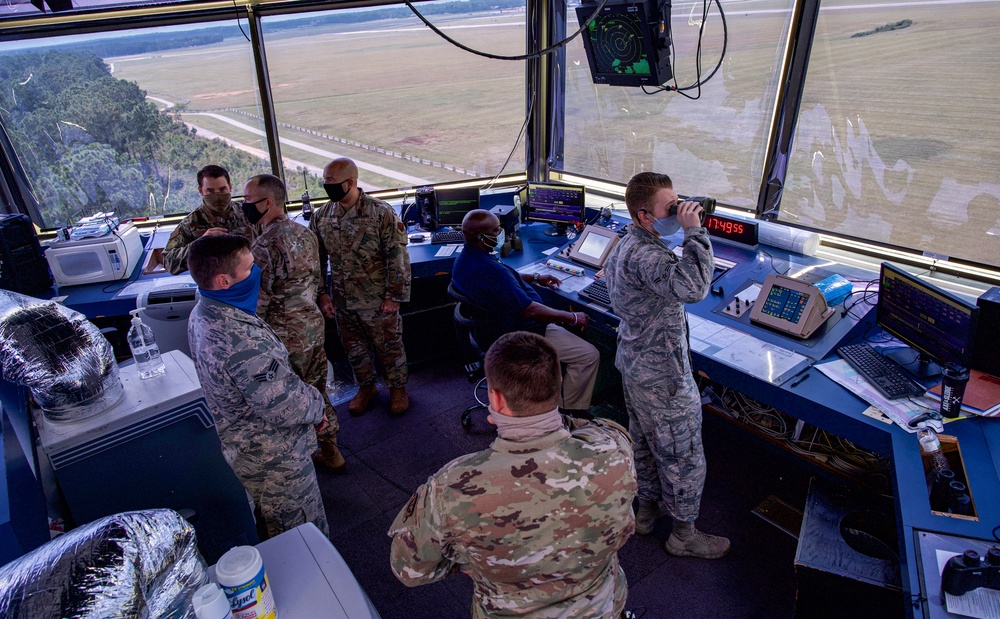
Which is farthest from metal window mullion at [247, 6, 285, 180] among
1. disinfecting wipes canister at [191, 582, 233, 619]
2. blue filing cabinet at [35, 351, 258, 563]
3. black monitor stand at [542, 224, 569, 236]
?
disinfecting wipes canister at [191, 582, 233, 619]

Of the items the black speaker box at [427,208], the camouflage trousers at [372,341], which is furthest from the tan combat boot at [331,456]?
the black speaker box at [427,208]

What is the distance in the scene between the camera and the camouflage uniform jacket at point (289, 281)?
283cm

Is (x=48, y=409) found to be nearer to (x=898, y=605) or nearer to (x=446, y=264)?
(x=446, y=264)

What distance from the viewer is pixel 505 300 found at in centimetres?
292

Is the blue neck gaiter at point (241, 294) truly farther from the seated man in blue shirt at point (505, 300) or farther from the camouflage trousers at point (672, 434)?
the camouflage trousers at point (672, 434)

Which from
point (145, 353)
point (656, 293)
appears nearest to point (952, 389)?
point (656, 293)

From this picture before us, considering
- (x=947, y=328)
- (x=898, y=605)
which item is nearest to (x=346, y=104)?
(x=947, y=328)

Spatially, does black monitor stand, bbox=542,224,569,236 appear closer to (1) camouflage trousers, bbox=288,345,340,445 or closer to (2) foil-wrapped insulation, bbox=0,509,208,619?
(1) camouflage trousers, bbox=288,345,340,445

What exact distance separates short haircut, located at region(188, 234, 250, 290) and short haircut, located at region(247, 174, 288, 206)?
1066 millimetres

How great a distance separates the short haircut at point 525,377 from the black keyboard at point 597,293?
191 cm

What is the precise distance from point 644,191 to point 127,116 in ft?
11.9

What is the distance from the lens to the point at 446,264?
3.76m

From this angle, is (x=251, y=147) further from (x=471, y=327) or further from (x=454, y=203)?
(x=471, y=327)

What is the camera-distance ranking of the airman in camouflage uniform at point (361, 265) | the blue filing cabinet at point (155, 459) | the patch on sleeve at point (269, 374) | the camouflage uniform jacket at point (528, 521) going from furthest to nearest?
the airman in camouflage uniform at point (361, 265) < the patch on sleeve at point (269, 374) < the blue filing cabinet at point (155, 459) < the camouflage uniform jacket at point (528, 521)
